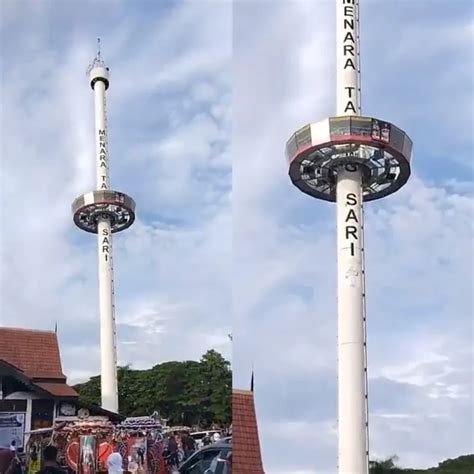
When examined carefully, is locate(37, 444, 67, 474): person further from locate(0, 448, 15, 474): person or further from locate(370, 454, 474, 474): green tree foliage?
locate(370, 454, 474, 474): green tree foliage

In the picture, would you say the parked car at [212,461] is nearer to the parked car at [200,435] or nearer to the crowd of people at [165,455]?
the crowd of people at [165,455]

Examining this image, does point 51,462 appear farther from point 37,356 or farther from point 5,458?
point 37,356

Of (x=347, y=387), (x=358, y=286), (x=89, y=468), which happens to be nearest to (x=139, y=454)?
(x=89, y=468)

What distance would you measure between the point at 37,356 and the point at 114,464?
6.25 ft

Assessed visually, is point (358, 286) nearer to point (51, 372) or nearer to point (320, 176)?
point (320, 176)

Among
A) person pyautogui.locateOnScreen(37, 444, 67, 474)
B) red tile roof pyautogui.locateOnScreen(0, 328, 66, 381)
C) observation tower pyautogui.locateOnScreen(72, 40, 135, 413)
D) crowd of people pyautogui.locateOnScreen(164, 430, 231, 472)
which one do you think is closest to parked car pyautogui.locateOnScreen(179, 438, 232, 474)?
crowd of people pyautogui.locateOnScreen(164, 430, 231, 472)

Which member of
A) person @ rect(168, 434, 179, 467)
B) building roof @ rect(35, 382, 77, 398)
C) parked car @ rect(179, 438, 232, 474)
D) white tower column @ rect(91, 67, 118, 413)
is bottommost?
parked car @ rect(179, 438, 232, 474)

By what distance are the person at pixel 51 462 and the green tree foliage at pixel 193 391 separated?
1.40 meters

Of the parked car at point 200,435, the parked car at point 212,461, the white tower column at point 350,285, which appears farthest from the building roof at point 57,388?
the parked car at point 212,461

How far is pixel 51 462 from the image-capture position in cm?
912

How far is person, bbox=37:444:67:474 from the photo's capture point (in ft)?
29.8

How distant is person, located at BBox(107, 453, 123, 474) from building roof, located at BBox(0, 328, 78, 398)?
1.11 metres

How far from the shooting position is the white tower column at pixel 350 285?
379 inches

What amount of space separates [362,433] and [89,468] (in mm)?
3201
